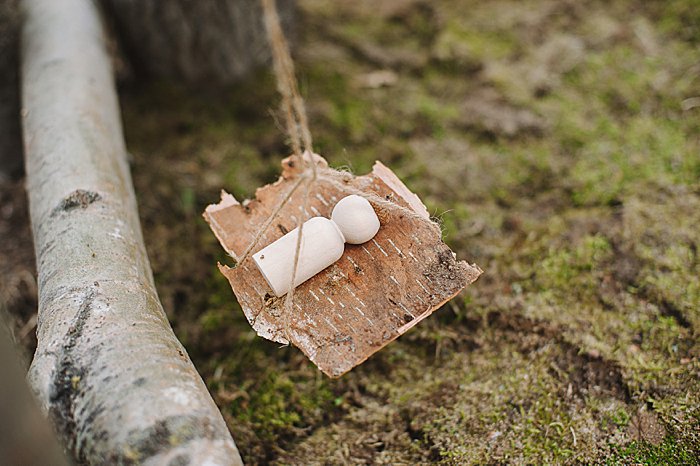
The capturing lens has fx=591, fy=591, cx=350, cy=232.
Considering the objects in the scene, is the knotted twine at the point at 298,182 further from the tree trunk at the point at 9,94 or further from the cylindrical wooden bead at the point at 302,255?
the tree trunk at the point at 9,94

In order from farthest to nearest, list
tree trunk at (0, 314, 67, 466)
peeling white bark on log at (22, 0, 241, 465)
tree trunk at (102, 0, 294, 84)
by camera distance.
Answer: tree trunk at (102, 0, 294, 84)
peeling white bark on log at (22, 0, 241, 465)
tree trunk at (0, 314, 67, 466)

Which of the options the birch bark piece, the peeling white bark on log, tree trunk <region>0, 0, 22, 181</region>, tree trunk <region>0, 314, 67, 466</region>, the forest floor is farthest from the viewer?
tree trunk <region>0, 0, 22, 181</region>

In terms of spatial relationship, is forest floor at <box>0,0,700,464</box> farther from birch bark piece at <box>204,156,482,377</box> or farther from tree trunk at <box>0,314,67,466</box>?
tree trunk at <box>0,314,67,466</box>

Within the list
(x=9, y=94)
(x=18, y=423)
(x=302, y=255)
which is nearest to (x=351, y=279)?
(x=302, y=255)

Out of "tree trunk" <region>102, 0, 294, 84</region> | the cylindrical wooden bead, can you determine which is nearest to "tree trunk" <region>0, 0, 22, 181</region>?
"tree trunk" <region>102, 0, 294, 84</region>

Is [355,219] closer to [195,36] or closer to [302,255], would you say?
[302,255]

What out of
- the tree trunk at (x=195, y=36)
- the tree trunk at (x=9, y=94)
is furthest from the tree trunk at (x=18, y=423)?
the tree trunk at (x=195, y=36)
